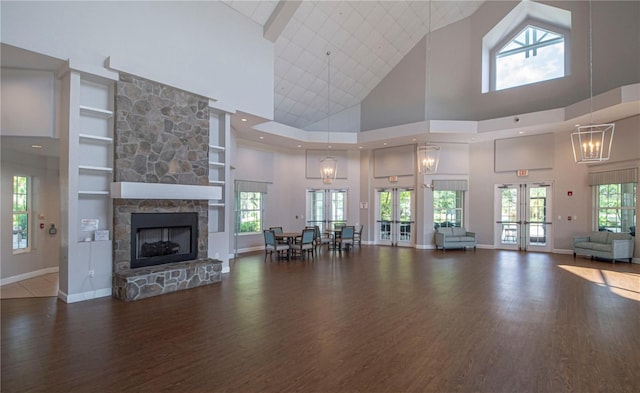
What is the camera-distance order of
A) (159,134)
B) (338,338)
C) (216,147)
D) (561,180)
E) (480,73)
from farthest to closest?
(480,73)
(561,180)
(216,147)
(159,134)
(338,338)

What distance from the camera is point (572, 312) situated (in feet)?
15.1

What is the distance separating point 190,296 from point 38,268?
418 cm

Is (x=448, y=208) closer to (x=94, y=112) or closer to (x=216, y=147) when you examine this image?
(x=216, y=147)

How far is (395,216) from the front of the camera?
1238 centimetres

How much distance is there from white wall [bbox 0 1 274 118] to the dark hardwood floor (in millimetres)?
3772

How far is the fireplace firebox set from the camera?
19.0ft

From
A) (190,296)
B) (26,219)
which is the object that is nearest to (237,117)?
(190,296)

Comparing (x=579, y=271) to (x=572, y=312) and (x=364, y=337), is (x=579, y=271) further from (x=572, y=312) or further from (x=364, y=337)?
(x=364, y=337)

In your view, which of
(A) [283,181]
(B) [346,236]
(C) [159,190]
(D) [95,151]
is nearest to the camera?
(D) [95,151]

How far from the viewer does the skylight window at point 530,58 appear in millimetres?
10320

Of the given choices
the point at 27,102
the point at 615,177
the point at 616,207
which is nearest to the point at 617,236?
the point at 616,207

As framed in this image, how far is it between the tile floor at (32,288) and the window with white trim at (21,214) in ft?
2.42

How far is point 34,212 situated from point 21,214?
0.23 metres

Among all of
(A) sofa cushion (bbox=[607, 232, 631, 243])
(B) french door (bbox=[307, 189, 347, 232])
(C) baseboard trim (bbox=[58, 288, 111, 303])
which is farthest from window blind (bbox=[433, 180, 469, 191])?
(C) baseboard trim (bbox=[58, 288, 111, 303])
